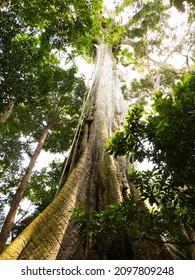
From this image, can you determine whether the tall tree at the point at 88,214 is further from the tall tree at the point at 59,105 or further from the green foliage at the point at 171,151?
the tall tree at the point at 59,105

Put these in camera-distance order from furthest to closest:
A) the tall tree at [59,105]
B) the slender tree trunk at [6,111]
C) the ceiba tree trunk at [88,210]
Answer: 1. the tall tree at [59,105]
2. the slender tree trunk at [6,111]
3. the ceiba tree trunk at [88,210]

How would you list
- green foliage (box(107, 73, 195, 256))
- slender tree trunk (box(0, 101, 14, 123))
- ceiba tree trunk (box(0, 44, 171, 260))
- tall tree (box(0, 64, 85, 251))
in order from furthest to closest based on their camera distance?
1. tall tree (box(0, 64, 85, 251))
2. slender tree trunk (box(0, 101, 14, 123))
3. ceiba tree trunk (box(0, 44, 171, 260))
4. green foliage (box(107, 73, 195, 256))

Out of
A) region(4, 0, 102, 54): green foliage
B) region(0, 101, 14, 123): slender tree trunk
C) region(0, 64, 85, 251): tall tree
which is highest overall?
A: region(0, 64, 85, 251): tall tree

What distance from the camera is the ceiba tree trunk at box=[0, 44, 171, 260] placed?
2531 mm

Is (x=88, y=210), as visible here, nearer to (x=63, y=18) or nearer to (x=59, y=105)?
(x=63, y=18)

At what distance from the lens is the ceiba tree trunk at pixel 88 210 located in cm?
253

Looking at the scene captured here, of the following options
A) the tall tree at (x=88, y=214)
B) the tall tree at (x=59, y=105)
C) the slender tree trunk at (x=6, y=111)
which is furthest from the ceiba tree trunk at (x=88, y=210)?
the tall tree at (x=59, y=105)

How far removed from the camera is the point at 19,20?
26.1 ft

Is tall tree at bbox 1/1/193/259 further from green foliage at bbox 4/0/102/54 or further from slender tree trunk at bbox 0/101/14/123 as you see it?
green foliage at bbox 4/0/102/54

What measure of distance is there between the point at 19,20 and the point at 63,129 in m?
5.35

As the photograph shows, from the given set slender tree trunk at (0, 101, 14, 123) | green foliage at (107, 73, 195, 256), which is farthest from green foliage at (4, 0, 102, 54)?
green foliage at (107, 73, 195, 256)

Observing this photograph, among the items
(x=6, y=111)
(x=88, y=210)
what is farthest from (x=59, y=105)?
(x=88, y=210)

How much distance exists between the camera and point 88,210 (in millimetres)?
2354

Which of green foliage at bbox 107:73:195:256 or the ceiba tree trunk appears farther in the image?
the ceiba tree trunk
